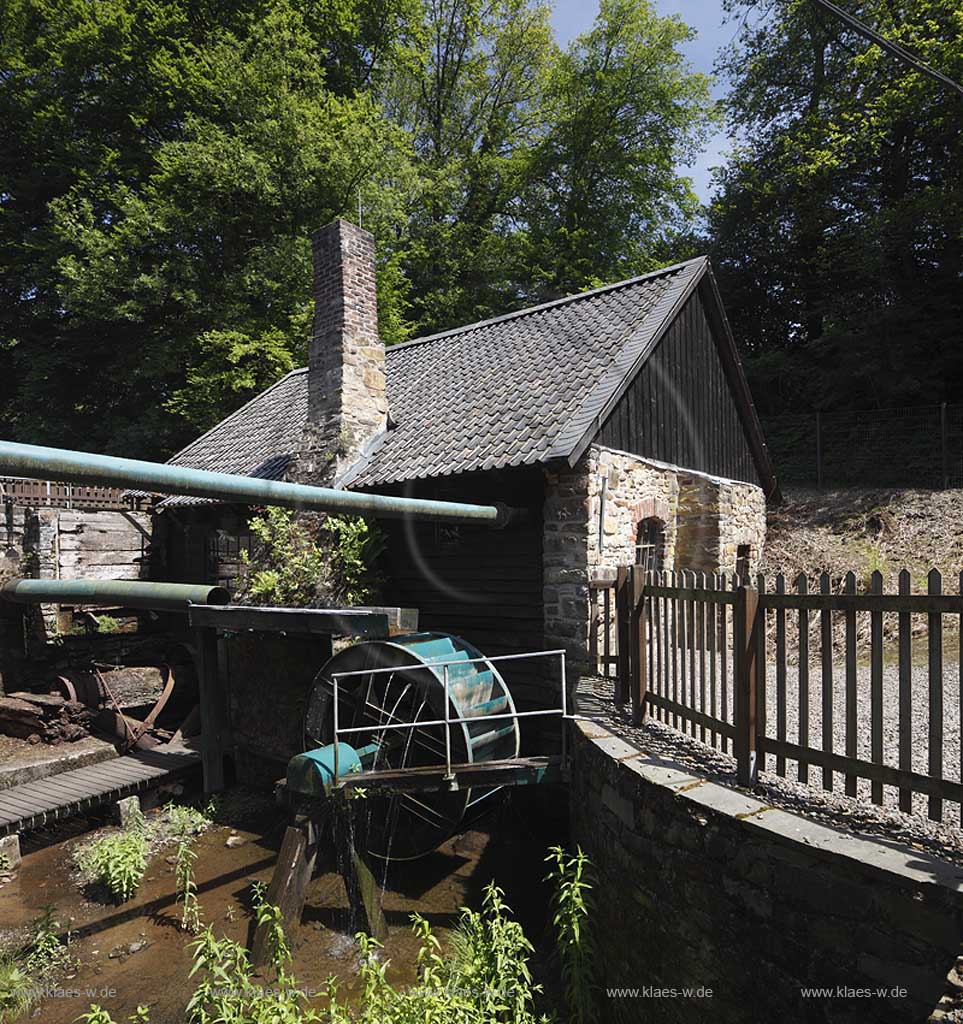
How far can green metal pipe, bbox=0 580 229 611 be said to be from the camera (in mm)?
8125

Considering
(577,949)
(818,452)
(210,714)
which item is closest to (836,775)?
(577,949)

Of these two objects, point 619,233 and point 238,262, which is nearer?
point 238,262

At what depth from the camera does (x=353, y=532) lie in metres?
8.36

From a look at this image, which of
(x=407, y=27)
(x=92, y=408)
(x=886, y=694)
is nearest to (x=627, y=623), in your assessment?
(x=886, y=694)

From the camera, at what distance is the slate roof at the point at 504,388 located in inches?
294

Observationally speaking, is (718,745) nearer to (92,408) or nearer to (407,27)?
(92,408)

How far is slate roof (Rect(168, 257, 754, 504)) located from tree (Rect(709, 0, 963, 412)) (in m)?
9.40

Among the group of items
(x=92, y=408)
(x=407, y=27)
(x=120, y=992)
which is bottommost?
(x=120, y=992)

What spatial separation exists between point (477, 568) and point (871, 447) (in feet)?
40.8

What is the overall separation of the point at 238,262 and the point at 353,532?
1184 centimetres

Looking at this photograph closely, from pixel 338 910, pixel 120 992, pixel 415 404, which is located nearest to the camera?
pixel 120 992

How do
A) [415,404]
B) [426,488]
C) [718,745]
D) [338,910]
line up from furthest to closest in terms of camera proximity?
[415,404] < [426,488] < [338,910] < [718,745]

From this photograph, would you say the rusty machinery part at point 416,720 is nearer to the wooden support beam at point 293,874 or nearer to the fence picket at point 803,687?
the wooden support beam at point 293,874

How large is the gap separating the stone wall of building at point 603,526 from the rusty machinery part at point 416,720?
1093mm
